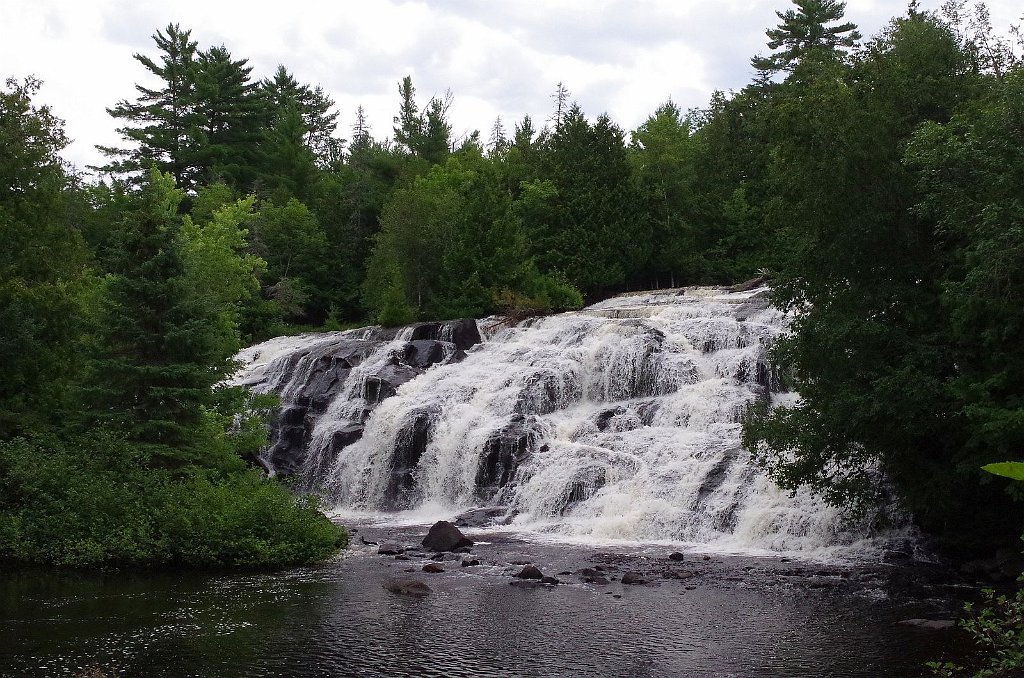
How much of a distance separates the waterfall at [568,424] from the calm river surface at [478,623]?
2.49 m

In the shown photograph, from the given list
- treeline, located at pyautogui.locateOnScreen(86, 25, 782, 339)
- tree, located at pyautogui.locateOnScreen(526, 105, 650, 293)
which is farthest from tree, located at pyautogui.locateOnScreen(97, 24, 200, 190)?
tree, located at pyautogui.locateOnScreen(526, 105, 650, 293)

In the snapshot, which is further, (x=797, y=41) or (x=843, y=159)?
(x=797, y=41)

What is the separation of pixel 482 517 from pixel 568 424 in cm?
395

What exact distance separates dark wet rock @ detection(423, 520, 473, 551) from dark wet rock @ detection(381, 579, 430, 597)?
2960 mm

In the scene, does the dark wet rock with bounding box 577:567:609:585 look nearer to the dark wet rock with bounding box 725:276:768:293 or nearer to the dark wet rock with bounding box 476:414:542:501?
the dark wet rock with bounding box 476:414:542:501

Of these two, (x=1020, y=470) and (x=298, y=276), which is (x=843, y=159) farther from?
(x=298, y=276)

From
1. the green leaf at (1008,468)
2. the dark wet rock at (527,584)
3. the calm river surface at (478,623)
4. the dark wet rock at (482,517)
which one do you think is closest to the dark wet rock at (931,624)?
the calm river surface at (478,623)

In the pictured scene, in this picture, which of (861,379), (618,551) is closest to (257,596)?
(618,551)

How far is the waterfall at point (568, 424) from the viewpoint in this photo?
1953 centimetres

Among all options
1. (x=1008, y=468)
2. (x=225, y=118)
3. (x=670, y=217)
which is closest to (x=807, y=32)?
(x=670, y=217)

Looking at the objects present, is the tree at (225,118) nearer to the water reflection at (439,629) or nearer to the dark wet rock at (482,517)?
the dark wet rock at (482,517)

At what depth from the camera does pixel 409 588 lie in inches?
586

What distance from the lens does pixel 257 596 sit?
14.7 m

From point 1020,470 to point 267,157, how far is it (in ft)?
206
